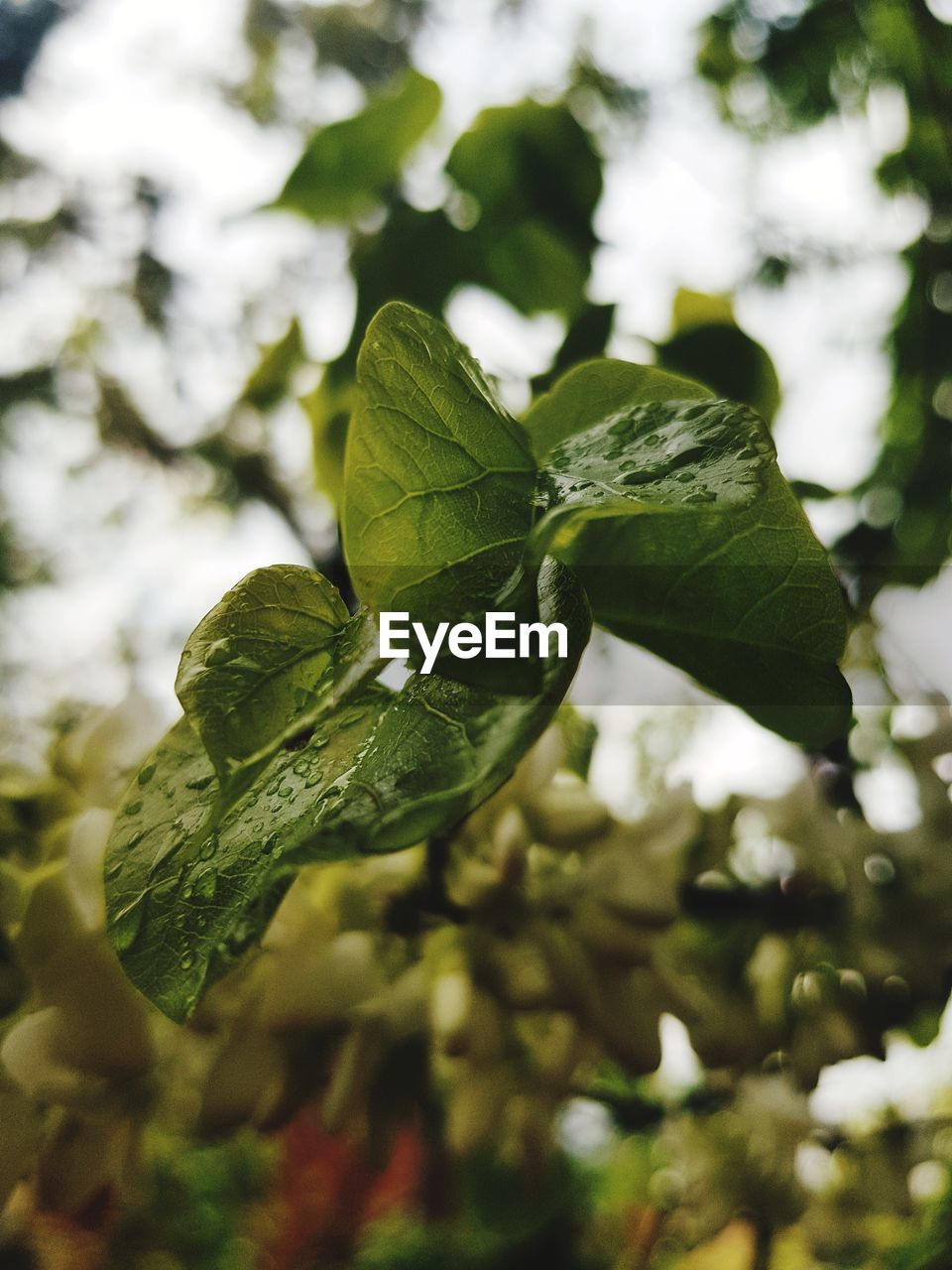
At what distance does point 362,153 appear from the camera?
0.41 meters

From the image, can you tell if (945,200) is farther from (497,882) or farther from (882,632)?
(497,882)

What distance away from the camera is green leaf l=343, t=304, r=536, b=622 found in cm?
12

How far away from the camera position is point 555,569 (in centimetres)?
12

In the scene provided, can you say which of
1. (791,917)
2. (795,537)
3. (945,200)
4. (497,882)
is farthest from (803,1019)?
(945,200)

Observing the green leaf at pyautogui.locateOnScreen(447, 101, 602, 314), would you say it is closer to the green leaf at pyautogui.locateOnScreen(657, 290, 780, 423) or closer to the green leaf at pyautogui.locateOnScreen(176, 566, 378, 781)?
the green leaf at pyautogui.locateOnScreen(657, 290, 780, 423)

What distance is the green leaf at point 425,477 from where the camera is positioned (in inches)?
Result: 4.5

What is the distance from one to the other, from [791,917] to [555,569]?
263 mm

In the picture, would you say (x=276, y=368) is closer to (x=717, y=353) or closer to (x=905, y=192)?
(x=717, y=353)

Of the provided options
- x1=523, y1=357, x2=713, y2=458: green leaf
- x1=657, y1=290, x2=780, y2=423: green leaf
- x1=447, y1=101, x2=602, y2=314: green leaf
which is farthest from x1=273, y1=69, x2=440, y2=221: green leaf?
x1=523, y1=357, x2=713, y2=458: green leaf

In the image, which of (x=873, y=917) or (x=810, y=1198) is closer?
(x=873, y=917)

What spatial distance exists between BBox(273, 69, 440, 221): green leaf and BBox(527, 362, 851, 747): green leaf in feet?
1.05

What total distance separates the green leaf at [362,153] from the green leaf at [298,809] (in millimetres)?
361

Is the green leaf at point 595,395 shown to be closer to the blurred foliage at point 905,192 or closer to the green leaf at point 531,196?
the green leaf at point 531,196

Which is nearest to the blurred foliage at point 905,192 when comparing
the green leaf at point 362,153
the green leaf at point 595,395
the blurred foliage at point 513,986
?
the blurred foliage at point 513,986
